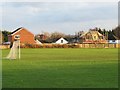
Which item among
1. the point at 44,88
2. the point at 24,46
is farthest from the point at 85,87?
the point at 24,46

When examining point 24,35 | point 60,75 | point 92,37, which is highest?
point 24,35

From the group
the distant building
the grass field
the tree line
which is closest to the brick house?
the tree line

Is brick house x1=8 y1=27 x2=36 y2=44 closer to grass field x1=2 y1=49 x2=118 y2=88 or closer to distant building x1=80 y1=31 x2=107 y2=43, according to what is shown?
distant building x1=80 y1=31 x2=107 y2=43

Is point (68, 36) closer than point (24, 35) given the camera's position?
No

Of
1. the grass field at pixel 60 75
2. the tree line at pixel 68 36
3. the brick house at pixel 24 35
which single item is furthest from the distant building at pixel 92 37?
the grass field at pixel 60 75

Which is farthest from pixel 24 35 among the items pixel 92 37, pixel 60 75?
pixel 60 75

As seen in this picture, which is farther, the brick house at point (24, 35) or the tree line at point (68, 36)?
the tree line at point (68, 36)

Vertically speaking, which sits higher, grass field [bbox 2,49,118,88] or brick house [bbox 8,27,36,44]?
brick house [bbox 8,27,36,44]

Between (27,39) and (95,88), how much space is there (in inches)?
3785

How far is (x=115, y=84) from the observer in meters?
12.2

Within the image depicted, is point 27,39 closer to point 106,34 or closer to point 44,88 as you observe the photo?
point 106,34

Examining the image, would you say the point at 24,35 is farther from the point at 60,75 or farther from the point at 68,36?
the point at 60,75

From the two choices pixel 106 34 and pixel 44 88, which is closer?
pixel 44 88

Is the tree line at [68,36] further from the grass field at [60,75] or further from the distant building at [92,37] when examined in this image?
the grass field at [60,75]
